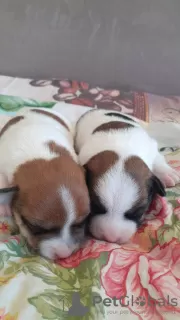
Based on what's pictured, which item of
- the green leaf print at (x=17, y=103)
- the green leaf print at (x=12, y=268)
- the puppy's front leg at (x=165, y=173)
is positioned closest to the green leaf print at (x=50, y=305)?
the green leaf print at (x=12, y=268)

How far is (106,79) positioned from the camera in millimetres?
3389

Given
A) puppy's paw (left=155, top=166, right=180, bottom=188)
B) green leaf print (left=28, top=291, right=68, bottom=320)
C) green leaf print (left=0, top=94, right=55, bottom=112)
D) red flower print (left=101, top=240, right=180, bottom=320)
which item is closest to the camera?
green leaf print (left=28, top=291, right=68, bottom=320)

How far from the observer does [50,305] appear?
135cm

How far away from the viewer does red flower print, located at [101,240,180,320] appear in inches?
55.7

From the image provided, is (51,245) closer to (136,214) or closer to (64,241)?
(64,241)

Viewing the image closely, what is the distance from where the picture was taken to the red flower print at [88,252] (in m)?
1.62

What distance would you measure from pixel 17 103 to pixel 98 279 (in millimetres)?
1615

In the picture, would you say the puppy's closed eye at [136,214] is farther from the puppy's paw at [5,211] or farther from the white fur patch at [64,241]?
the puppy's paw at [5,211]

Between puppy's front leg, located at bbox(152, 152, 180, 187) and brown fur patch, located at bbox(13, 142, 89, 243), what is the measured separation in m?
0.50

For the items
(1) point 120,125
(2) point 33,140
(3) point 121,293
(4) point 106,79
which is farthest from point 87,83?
(3) point 121,293

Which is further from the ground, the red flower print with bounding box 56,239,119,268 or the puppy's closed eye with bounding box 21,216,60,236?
the puppy's closed eye with bounding box 21,216,60,236

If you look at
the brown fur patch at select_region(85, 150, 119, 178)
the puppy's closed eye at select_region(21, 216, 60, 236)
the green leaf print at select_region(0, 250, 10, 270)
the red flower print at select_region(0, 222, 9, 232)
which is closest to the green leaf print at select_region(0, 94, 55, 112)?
the brown fur patch at select_region(85, 150, 119, 178)

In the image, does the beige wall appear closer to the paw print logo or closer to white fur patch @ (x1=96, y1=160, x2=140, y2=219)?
white fur patch @ (x1=96, y1=160, x2=140, y2=219)

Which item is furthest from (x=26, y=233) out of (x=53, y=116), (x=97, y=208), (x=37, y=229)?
(x=53, y=116)
